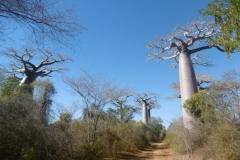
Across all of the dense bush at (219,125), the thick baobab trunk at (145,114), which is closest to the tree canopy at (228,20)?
the dense bush at (219,125)

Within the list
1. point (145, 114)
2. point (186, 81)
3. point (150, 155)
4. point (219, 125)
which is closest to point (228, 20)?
point (219, 125)

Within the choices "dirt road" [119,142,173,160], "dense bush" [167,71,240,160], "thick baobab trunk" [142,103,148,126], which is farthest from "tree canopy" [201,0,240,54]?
"thick baobab trunk" [142,103,148,126]

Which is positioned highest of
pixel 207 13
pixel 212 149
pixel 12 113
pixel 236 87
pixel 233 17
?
pixel 207 13

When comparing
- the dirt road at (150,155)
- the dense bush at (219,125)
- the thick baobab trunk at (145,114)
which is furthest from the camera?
the thick baobab trunk at (145,114)

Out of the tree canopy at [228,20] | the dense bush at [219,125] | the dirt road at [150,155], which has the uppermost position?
the tree canopy at [228,20]

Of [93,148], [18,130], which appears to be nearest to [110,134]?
[93,148]

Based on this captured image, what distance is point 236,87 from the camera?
5.41 meters

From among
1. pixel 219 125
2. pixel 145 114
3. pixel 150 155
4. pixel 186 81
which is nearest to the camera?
pixel 219 125

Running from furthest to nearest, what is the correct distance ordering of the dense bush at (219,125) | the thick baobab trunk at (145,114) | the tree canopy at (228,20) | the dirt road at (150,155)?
the thick baobab trunk at (145,114) < the dirt road at (150,155) < the dense bush at (219,125) < the tree canopy at (228,20)

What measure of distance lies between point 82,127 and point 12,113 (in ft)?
Answer: 11.5

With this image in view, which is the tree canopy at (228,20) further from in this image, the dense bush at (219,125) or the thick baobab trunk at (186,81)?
the thick baobab trunk at (186,81)

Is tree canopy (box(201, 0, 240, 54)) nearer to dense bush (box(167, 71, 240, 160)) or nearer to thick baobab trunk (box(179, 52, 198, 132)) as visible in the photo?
dense bush (box(167, 71, 240, 160))

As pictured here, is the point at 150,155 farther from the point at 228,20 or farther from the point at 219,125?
the point at 228,20

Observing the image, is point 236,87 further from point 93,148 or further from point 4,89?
point 4,89
